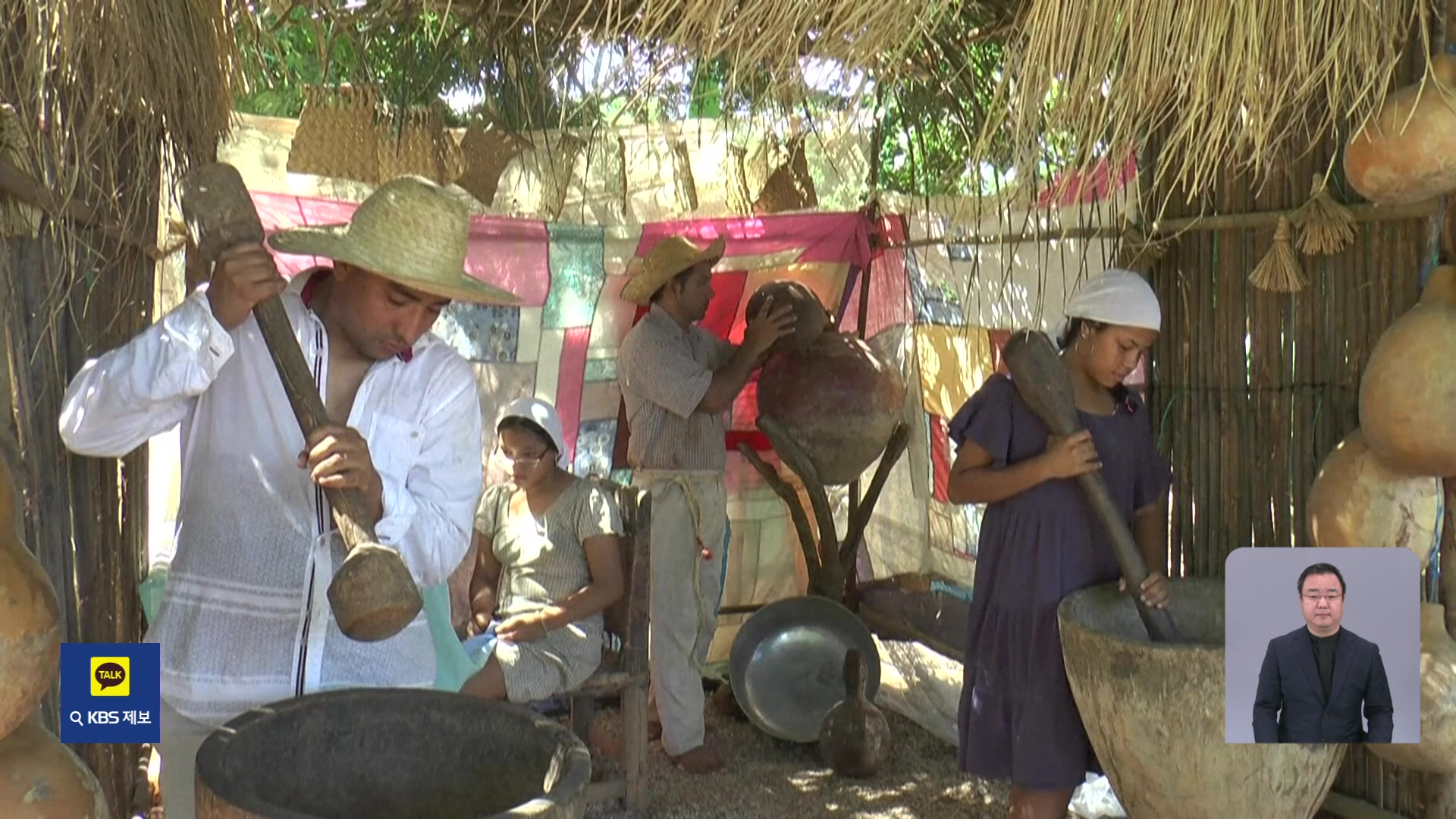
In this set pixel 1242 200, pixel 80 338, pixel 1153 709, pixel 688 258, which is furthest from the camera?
pixel 688 258

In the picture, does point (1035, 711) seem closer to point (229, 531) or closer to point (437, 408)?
point (437, 408)

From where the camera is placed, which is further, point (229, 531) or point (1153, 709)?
point (1153, 709)

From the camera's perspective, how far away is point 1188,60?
6.98 ft

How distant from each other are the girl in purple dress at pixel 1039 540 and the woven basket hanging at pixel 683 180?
2.31m

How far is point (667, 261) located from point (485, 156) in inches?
27.5

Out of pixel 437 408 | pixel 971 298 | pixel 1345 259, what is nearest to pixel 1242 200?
pixel 1345 259

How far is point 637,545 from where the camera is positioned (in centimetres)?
378

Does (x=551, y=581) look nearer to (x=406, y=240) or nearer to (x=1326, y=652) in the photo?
(x=406, y=240)

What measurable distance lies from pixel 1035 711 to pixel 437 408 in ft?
4.97

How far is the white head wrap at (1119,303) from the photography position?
2.71m

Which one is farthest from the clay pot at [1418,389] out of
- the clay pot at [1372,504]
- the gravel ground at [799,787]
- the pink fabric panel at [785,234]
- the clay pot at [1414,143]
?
the pink fabric panel at [785,234]

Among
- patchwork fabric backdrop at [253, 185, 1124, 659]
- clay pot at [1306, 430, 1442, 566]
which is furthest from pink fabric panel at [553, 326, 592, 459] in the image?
clay pot at [1306, 430, 1442, 566]

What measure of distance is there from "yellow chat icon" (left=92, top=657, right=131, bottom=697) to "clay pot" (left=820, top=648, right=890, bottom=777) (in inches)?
108

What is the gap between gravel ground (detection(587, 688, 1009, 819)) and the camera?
3.93 meters
